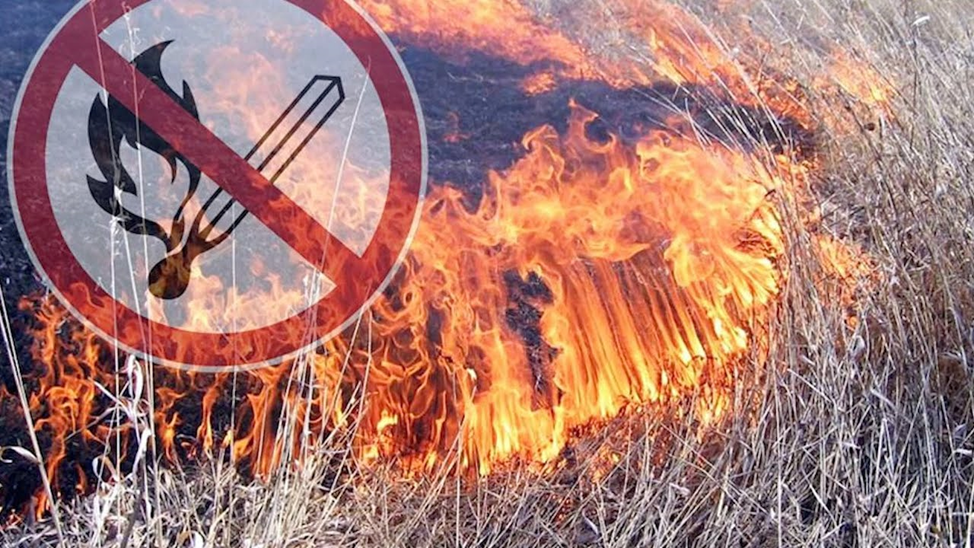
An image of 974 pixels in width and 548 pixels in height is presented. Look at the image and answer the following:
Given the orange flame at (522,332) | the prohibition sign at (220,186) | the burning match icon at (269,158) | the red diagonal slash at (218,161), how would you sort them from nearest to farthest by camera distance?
the orange flame at (522,332), the prohibition sign at (220,186), the burning match icon at (269,158), the red diagonal slash at (218,161)

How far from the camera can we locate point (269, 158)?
3240mm

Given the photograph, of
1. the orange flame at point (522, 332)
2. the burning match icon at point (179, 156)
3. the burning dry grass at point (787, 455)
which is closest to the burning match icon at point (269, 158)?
the burning match icon at point (179, 156)

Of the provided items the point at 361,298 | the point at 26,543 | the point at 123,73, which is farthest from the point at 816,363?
the point at 123,73

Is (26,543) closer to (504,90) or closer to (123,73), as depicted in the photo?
(123,73)

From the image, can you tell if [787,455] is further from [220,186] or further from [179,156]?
[179,156]

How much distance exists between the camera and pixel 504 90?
4.41 metres

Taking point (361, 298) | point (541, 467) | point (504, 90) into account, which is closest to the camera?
point (541, 467)

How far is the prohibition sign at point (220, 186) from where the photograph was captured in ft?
8.01

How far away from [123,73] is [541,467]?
9.28ft

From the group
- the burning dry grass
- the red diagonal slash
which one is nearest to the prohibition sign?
the red diagonal slash

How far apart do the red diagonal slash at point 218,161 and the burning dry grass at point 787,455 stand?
84 cm

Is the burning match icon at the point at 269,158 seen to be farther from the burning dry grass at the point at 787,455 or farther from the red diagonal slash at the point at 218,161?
the burning dry grass at the point at 787,455

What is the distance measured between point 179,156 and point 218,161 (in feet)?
0.53

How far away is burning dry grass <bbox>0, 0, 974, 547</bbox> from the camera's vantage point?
1.97 metres
